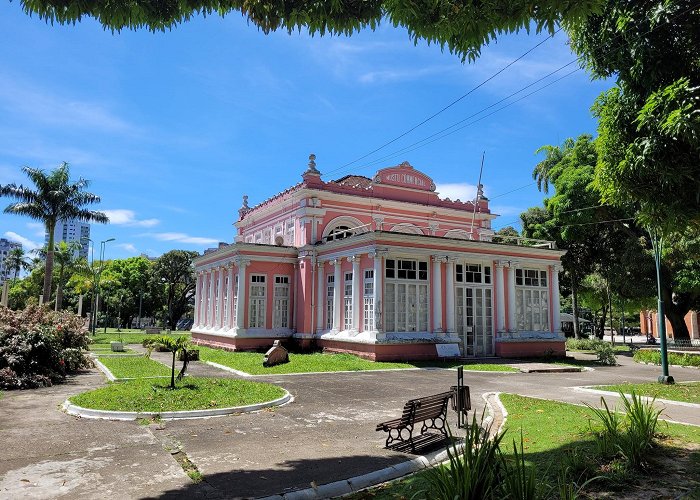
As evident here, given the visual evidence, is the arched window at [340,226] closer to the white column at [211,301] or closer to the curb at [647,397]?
the white column at [211,301]

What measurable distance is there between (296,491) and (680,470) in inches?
174

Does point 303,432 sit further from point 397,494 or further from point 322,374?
point 322,374

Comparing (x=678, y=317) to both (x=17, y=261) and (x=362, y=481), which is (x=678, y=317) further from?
(x=17, y=261)

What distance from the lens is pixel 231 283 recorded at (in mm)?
25625

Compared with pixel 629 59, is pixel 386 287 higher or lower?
lower

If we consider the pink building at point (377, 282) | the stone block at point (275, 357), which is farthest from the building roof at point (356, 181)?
the stone block at point (275, 357)

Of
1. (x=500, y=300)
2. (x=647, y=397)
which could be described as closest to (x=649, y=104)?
(x=647, y=397)

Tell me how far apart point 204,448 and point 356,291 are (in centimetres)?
1428

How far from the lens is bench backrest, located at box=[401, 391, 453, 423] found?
24.0 ft

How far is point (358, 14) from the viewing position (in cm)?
602

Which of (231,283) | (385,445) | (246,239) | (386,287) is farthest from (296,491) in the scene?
(246,239)

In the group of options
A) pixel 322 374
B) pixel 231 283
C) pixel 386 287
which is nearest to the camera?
pixel 322 374

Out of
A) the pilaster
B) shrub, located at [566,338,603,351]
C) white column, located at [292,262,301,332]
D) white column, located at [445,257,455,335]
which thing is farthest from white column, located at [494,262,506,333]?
white column, located at [292,262,301,332]

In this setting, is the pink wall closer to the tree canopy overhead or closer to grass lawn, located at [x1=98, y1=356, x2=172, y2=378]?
grass lawn, located at [x1=98, y1=356, x2=172, y2=378]
